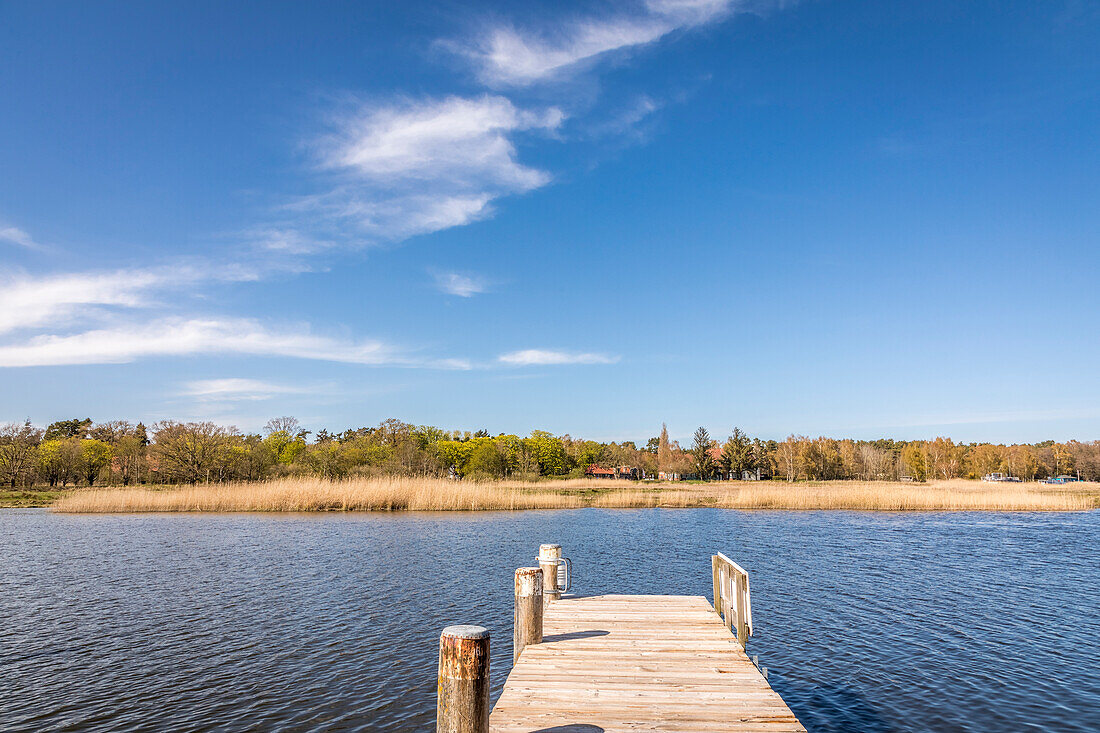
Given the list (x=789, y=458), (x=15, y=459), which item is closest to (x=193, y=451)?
(x=15, y=459)

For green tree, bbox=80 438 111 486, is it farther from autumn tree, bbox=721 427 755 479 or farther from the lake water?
autumn tree, bbox=721 427 755 479

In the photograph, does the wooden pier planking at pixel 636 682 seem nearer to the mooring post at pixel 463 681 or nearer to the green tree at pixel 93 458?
the mooring post at pixel 463 681

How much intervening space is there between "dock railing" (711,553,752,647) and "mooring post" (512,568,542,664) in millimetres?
2503

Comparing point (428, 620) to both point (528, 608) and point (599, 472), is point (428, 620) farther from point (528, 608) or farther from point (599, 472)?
point (599, 472)

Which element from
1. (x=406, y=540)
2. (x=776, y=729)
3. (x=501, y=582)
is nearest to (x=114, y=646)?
(x=501, y=582)

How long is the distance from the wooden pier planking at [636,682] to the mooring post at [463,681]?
1036 mm

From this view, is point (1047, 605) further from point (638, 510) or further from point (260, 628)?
point (638, 510)

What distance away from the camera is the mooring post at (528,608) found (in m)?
7.85

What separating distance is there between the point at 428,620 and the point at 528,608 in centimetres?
607

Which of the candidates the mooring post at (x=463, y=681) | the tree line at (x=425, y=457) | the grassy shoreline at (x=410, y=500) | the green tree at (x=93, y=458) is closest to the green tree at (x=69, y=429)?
the tree line at (x=425, y=457)

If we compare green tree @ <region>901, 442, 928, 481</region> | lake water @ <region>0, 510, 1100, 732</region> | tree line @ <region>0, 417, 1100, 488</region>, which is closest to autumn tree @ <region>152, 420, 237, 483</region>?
tree line @ <region>0, 417, 1100, 488</region>

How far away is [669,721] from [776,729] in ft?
2.87

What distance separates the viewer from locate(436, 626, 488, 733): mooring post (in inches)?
172

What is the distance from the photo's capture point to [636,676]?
22.1ft
